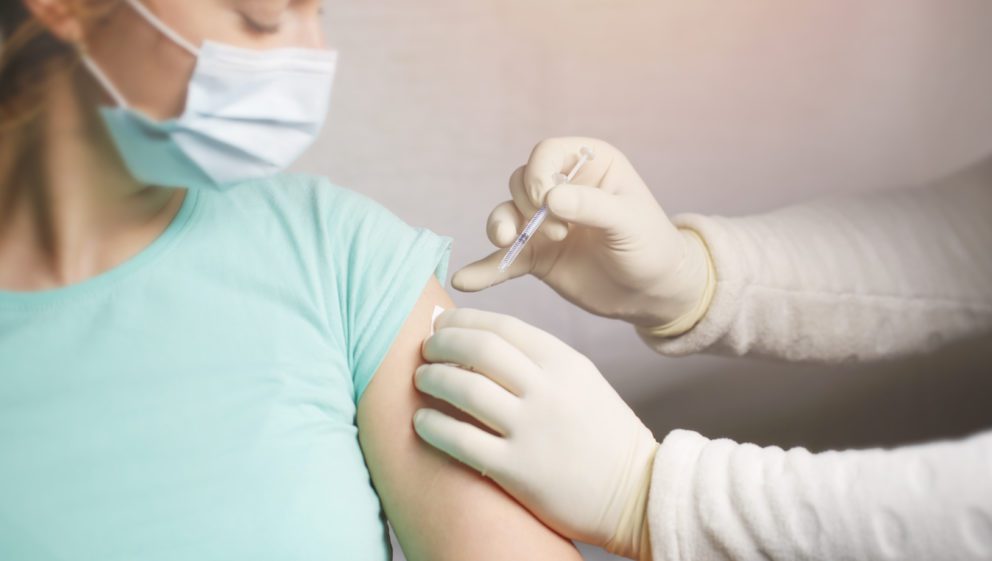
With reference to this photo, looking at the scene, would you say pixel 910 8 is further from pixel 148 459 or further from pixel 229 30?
pixel 148 459

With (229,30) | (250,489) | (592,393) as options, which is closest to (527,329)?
(592,393)

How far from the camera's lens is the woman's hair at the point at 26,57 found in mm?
770

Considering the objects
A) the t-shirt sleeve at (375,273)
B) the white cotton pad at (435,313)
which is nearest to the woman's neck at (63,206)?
the t-shirt sleeve at (375,273)

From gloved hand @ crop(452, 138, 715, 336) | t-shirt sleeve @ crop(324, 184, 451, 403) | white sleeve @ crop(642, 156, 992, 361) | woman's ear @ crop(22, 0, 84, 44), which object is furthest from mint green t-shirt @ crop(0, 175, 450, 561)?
white sleeve @ crop(642, 156, 992, 361)

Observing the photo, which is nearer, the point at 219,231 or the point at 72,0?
the point at 72,0

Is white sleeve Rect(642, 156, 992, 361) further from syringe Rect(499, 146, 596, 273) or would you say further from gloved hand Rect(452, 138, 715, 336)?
syringe Rect(499, 146, 596, 273)

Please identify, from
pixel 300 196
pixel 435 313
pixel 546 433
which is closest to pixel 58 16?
pixel 300 196

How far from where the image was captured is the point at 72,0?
2.50 feet

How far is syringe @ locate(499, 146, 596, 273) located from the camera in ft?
3.23

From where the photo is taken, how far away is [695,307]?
1.09 m

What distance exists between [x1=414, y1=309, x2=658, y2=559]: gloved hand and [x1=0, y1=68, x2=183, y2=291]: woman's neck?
1.17ft

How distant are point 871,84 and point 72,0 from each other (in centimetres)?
Answer: 87

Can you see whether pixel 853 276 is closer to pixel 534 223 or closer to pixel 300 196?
pixel 534 223

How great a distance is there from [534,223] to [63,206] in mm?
508
